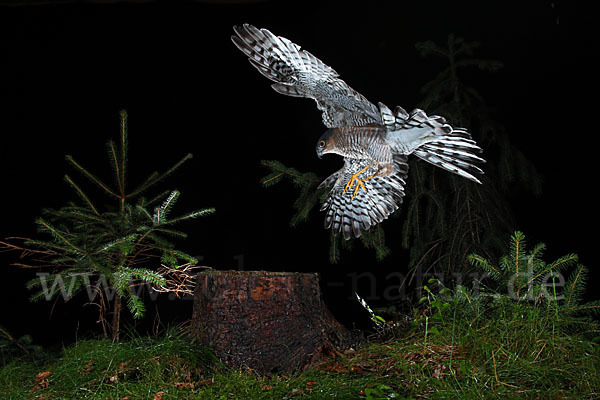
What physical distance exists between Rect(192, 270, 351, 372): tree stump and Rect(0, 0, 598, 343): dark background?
98 centimetres

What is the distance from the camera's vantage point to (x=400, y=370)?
5.70ft

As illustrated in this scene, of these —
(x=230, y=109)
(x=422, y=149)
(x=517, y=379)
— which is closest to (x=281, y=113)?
(x=230, y=109)

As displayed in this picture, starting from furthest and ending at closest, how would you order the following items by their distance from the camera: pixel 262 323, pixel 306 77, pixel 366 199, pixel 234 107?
1. pixel 234 107
2. pixel 366 199
3. pixel 306 77
4. pixel 262 323

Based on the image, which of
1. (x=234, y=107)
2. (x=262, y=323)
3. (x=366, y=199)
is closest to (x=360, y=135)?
(x=366, y=199)

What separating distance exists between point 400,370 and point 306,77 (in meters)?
1.21

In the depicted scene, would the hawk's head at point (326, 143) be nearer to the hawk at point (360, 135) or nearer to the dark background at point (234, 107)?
the hawk at point (360, 135)

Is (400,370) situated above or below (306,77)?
below

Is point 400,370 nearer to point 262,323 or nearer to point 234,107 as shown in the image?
point 262,323

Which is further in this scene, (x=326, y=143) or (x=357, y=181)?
(x=357, y=181)

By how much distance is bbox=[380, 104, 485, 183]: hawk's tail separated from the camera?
187 cm

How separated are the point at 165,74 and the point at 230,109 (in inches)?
17.1

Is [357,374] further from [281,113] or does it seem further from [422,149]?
[281,113]

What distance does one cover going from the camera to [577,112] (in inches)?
106

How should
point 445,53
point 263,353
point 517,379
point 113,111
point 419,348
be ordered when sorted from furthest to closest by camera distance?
point 113,111
point 445,53
point 263,353
point 419,348
point 517,379
